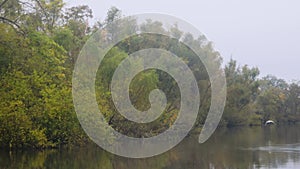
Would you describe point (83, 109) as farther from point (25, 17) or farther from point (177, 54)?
point (177, 54)

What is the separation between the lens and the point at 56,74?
A: 25766 mm

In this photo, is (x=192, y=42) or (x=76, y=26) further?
(x=192, y=42)

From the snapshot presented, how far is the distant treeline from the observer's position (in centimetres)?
2391

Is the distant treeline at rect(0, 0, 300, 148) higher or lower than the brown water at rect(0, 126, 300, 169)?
higher

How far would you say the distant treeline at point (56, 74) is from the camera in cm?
2391

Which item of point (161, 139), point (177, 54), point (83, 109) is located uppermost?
point (177, 54)

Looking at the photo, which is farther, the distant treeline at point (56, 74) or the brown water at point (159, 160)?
the distant treeline at point (56, 74)

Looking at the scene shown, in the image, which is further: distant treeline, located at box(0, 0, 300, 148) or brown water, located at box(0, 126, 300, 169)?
distant treeline, located at box(0, 0, 300, 148)

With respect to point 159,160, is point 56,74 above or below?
above

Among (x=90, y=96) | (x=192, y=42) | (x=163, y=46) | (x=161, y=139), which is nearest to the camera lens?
(x=90, y=96)

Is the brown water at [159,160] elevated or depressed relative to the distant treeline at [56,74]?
depressed

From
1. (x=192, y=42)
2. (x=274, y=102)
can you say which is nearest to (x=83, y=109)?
(x=192, y=42)

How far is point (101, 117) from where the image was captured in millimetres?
26484

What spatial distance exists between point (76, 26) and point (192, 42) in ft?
44.0
